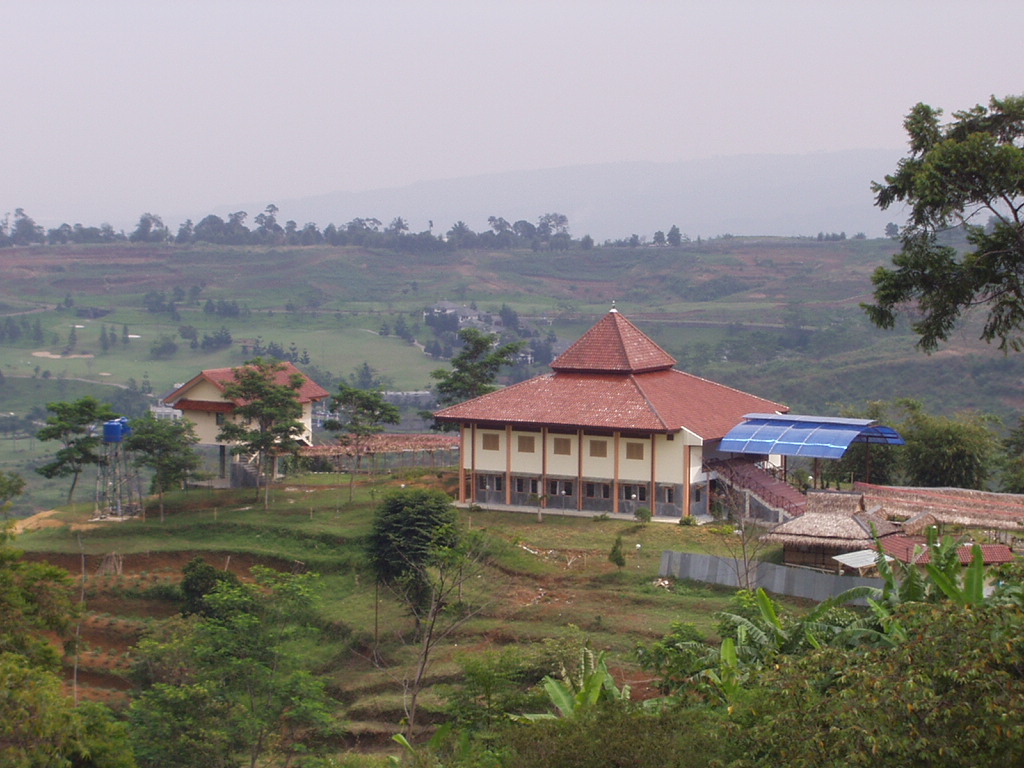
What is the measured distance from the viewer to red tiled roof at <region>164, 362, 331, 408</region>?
42656mm

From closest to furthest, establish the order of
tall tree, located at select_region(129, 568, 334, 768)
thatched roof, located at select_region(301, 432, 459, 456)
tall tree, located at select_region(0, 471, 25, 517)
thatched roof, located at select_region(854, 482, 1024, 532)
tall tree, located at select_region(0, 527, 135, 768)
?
tall tree, located at select_region(0, 527, 135, 768), tall tree, located at select_region(129, 568, 334, 768), tall tree, located at select_region(0, 471, 25, 517), thatched roof, located at select_region(854, 482, 1024, 532), thatched roof, located at select_region(301, 432, 459, 456)

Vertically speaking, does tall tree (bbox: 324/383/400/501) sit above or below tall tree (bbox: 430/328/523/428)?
below

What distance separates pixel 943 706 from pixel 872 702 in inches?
23.6

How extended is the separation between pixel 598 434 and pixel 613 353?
3.82m

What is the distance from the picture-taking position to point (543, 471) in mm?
37812

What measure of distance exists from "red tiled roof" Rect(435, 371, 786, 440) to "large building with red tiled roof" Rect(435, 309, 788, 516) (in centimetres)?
4

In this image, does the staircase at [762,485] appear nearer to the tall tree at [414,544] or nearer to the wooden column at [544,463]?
the wooden column at [544,463]

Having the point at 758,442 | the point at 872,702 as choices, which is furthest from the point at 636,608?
the point at 872,702

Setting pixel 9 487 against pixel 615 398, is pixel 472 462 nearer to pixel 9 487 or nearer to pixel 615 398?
pixel 615 398

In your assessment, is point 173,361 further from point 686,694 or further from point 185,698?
point 686,694

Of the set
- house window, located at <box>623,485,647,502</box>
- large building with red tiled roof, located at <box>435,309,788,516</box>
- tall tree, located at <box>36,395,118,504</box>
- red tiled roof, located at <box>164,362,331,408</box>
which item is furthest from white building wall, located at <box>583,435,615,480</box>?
tall tree, located at <box>36,395,118,504</box>

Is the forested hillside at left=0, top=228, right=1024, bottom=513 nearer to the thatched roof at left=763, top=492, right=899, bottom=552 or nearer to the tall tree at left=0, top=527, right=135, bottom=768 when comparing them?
the tall tree at left=0, top=527, right=135, bottom=768

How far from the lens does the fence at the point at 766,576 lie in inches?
1054

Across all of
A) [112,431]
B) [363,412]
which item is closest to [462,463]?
[363,412]
